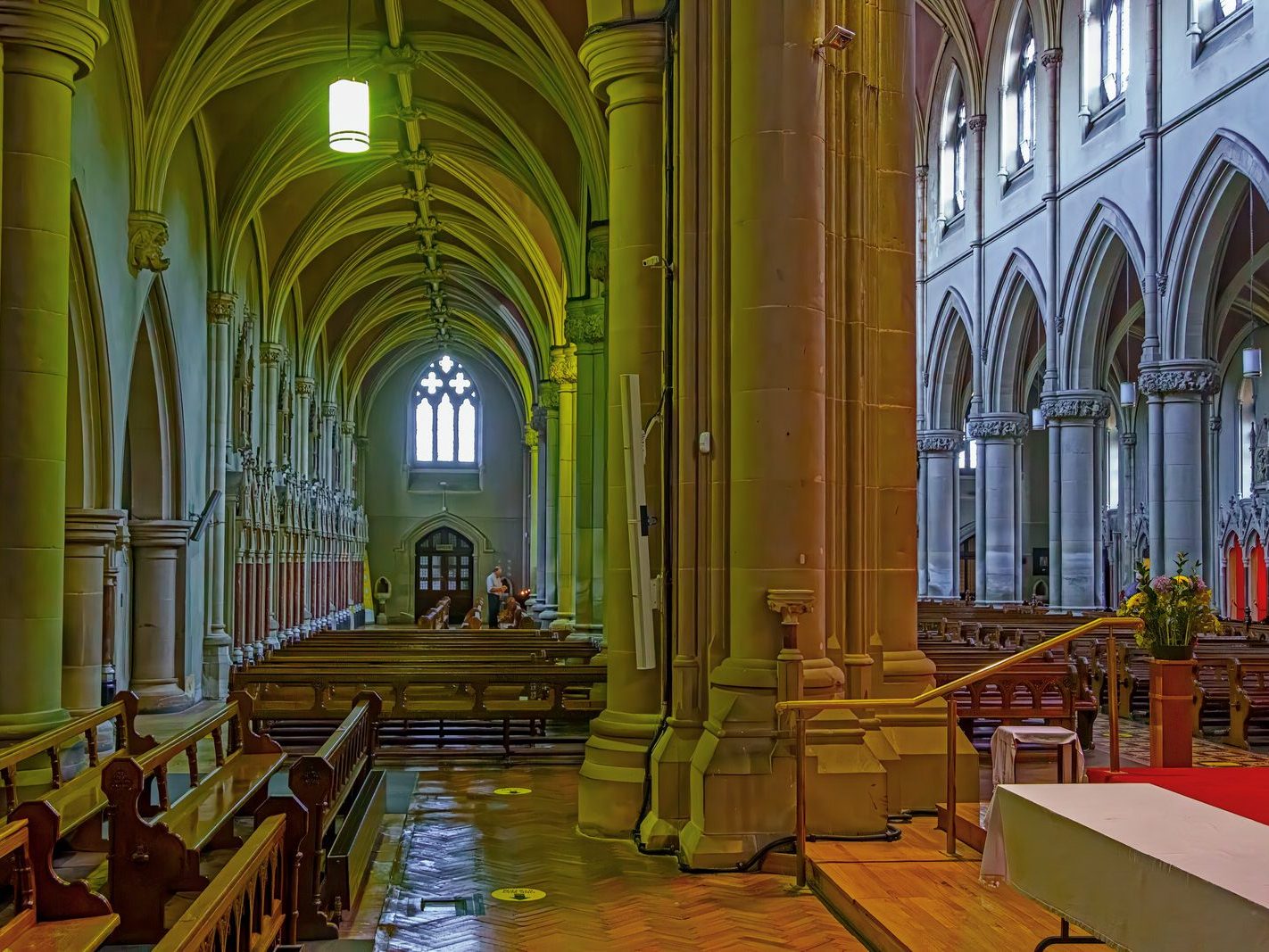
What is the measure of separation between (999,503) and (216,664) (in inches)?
644

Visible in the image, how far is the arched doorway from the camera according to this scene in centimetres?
4559

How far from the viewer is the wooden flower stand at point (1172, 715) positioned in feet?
23.6

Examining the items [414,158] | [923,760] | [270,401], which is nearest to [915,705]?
[923,760]

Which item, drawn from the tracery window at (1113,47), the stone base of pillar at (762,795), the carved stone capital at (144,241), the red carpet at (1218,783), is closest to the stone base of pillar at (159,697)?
the carved stone capital at (144,241)

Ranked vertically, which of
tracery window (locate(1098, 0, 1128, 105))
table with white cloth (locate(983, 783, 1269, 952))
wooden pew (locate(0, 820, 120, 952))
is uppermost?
tracery window (locate(1098, 0, 1128, 105))

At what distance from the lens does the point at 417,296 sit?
35.9 metres

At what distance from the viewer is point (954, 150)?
1152 inches

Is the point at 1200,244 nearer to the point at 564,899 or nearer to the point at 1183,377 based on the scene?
the point at 1183,377

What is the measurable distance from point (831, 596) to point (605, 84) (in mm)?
4075

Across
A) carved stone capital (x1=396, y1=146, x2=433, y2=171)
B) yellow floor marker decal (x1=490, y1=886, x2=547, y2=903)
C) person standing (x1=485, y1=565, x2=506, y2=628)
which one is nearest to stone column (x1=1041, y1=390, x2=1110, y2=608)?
carved stone capital (x1=396, y1=146, x2=433, y2=171)

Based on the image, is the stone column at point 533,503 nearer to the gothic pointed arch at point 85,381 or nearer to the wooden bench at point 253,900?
the gothic pointed arch at point 85,381

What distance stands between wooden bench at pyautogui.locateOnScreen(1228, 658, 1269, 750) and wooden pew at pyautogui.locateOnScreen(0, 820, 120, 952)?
35.3ft

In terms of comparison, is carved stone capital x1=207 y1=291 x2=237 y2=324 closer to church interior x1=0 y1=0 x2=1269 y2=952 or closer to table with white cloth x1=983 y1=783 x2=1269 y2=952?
church interior x1=0 y1=0 x2=1269 y2=952

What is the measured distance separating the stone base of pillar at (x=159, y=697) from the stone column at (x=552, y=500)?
915 centimetres
